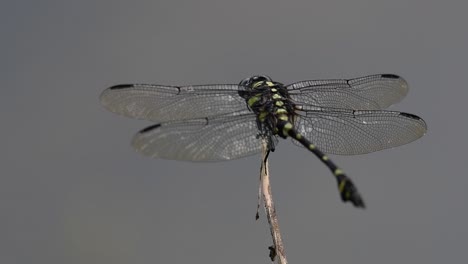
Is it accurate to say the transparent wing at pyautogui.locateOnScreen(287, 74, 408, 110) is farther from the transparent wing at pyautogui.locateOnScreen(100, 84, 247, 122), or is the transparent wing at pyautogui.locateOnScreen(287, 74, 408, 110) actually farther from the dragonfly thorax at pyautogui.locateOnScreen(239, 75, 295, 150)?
the transparent wing at pyautogui.locateOnScreen(100, 84, 247, 122)

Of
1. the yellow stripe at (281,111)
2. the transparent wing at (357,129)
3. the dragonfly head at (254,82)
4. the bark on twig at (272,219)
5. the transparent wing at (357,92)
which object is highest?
the dragonfly head at (254,82)

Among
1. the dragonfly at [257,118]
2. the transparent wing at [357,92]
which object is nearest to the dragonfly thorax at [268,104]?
the dragonfly at [257,118]

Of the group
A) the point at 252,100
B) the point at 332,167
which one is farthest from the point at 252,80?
the point at 332,167

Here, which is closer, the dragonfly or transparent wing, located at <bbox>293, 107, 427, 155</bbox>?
the dragonfly

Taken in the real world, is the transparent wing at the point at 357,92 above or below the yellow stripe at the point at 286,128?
above

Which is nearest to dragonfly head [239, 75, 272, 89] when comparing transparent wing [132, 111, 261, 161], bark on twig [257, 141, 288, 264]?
transparent wing [132, 111, 261, 161]

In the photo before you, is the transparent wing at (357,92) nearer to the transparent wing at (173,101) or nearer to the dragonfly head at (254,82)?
the dragonfly head at (254,82)

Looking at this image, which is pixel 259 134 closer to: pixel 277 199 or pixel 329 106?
Result: pixel 329 106
